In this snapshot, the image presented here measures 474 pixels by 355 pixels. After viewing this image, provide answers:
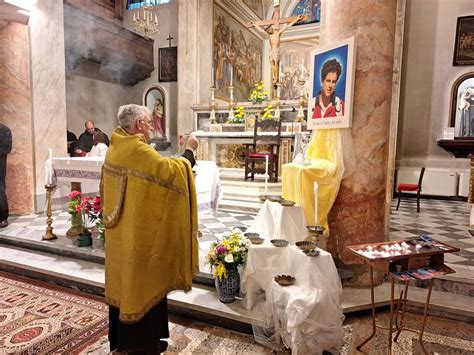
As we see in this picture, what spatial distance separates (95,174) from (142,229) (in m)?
3.06

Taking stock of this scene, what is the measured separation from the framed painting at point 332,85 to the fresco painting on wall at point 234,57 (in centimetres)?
780

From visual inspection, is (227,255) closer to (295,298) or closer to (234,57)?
(295,298)

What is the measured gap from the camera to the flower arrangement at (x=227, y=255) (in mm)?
3182

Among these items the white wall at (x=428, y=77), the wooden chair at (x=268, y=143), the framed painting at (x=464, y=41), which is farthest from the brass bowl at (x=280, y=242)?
the framed painting at (x=464, y=41)

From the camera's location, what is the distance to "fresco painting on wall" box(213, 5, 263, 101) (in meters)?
11.8

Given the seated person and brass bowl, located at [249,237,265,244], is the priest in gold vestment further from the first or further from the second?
the seated person

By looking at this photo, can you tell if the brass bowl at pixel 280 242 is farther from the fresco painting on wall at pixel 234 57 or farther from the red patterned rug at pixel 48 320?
the fresco painting on wall at pixel 234 57

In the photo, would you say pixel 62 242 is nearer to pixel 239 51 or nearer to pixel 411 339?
pixel 411 339

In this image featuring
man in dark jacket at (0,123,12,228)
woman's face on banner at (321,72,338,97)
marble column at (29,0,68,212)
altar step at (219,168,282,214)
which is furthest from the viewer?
altar step at (219,168,282,214)

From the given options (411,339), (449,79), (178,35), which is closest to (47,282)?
(411,339)

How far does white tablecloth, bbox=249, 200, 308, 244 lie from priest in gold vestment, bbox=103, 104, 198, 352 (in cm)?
121

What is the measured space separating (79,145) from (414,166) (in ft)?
29.4

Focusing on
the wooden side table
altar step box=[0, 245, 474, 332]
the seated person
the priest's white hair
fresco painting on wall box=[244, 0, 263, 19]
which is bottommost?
altar step box=[0, 245, 474, 332]

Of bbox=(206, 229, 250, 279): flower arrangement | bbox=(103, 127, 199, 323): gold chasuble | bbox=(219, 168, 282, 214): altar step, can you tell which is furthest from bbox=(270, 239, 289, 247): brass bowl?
bbox=(219, 168, 282, 214): altar step
